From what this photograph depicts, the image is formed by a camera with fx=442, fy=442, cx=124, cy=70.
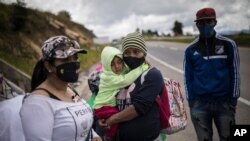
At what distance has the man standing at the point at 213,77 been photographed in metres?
4.96

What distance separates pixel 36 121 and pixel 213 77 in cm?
261

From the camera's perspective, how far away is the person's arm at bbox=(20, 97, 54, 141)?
294cm

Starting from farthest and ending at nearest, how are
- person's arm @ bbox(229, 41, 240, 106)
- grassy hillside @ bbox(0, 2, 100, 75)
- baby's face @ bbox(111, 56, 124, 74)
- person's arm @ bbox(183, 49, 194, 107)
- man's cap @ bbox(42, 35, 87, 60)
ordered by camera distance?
grassy hillside @ bbox(0, 2, 100, 75), person's arm @ bbox(183, 49, 194, 107), person's arm @ bbox(229, 41, 240, 106), baby's face @ bbox(111, 56, 124, 74), man's cap @ bbox(42, 35, 87, 60)

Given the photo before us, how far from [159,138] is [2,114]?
162 cm

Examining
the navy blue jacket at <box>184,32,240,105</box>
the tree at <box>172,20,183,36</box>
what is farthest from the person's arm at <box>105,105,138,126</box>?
the tree at <box>172,20,183,36</box>

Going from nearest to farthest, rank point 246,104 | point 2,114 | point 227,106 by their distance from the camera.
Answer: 1. point 2,114
2. point 227,106
3. point 246,104

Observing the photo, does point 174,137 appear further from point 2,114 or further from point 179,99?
point 2,114

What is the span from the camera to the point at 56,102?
318cm

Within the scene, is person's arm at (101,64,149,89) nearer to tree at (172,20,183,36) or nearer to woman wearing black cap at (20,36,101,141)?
woman wearing black cap at (20,36,101,141)

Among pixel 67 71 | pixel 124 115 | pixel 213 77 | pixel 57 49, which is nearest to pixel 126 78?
pixel 124 115

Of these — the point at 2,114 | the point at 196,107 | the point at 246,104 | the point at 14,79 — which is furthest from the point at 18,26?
the point at 2,114

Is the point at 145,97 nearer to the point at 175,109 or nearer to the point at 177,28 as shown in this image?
the point at 175,109

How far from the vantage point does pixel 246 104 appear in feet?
33.2

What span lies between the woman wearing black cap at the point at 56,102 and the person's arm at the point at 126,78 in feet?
1.61
